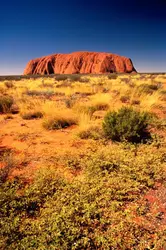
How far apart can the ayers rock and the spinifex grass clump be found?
9669cm

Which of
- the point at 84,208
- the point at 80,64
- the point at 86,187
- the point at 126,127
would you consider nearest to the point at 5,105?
the point at 126,127

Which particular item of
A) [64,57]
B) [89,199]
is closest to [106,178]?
[89,199]

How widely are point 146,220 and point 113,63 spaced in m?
110

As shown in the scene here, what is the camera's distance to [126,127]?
16.2ft

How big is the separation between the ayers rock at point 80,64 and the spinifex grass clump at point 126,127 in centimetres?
9669

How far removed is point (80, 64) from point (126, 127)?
362 ft

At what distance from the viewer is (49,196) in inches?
114

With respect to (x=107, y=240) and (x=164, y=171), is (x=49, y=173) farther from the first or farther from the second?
(x=164, y=171)

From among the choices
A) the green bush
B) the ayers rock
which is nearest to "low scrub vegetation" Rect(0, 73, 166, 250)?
the green bush

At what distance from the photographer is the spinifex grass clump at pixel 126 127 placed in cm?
486

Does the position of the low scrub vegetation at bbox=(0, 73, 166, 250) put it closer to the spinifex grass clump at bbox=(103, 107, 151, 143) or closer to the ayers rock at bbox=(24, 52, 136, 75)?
the spinifex grass clump at bbox=(103, 107, 151, 143)

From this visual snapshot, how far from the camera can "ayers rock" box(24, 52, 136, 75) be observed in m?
103

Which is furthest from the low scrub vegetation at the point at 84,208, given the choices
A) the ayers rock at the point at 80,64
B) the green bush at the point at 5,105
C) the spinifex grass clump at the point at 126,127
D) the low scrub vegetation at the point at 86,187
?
the ayers rock at the point at 80,64

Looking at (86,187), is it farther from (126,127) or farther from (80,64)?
(80,64)
